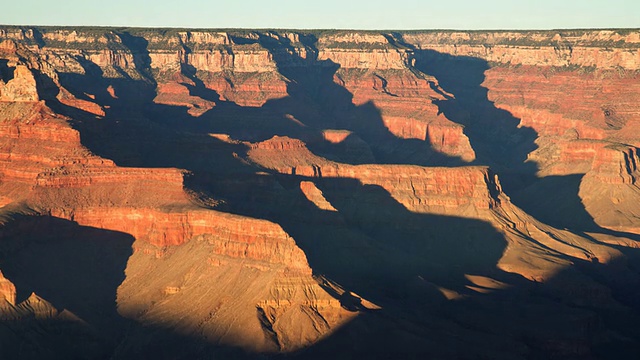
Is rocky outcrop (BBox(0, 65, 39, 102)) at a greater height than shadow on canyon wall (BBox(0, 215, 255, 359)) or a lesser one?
greater

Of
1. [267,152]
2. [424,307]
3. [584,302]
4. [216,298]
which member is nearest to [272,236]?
[216,298]

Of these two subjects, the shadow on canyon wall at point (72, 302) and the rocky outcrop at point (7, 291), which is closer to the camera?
the shadow on canyon wall at point (72, 302)

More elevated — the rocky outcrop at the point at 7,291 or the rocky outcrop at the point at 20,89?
the rocky outcrop at the point at 20,89

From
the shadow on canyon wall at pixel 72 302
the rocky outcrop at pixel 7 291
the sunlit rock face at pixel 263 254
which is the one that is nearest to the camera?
the shadow on canyon wall at pixel 72 302

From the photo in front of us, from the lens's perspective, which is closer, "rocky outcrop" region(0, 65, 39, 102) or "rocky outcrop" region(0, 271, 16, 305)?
"rocky outcrop" region(0, 271, 16, 305)

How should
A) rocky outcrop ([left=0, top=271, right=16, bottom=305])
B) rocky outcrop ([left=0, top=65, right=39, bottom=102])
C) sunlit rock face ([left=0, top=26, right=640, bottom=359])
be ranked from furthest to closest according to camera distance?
rocky outcrop ([left=0, top=65, right=39, bottom=102]) < rocky outcrop ([left=0, top=271, right=16, bottom=305]) < sunlit rock face ([left=0, top=26, right=640, bottom=359])

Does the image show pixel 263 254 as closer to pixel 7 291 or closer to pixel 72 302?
pixel 72 302

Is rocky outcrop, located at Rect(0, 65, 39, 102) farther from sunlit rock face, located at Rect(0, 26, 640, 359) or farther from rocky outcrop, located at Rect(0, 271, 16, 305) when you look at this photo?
rocky outcrop, located at Rect(0, 271, 16, 305)

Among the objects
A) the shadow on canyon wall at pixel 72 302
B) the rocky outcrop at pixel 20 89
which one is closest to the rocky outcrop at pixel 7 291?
the shadow on canyon wall at pixel 72 302

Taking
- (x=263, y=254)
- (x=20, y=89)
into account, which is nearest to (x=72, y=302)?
(x=263, y=254)

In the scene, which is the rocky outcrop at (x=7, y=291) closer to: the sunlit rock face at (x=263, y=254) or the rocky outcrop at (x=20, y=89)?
the sunlit rock face at (x=263, y=254)

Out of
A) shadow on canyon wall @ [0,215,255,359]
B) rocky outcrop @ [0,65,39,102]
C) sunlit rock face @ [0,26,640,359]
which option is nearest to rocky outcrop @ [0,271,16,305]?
sunlit rock face @ [0,26,640,359]

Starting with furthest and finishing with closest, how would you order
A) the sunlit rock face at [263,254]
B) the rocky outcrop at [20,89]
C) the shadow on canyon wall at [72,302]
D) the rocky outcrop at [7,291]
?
1. the rocky outcrop at [20,89]
2. the rocky outcrop at [7,291]
3. the sunlit rock face at [263,254]
4. the shadow on canyon wall at [72,302]
